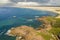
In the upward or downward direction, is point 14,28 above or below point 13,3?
below

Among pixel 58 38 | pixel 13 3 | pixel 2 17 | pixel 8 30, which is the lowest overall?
Answer: pixel 58 38

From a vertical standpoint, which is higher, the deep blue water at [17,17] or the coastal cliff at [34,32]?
the deep blue water at [17,17]

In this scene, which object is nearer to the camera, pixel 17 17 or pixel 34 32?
pixel 34 32

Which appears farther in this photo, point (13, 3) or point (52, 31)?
point (13, 3)

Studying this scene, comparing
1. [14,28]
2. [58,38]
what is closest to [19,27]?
[14,28]

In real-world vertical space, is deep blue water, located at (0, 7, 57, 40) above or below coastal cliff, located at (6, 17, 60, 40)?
above

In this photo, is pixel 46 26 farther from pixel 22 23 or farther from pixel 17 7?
pixel 17 7

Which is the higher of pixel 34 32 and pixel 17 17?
pixel 17 17
